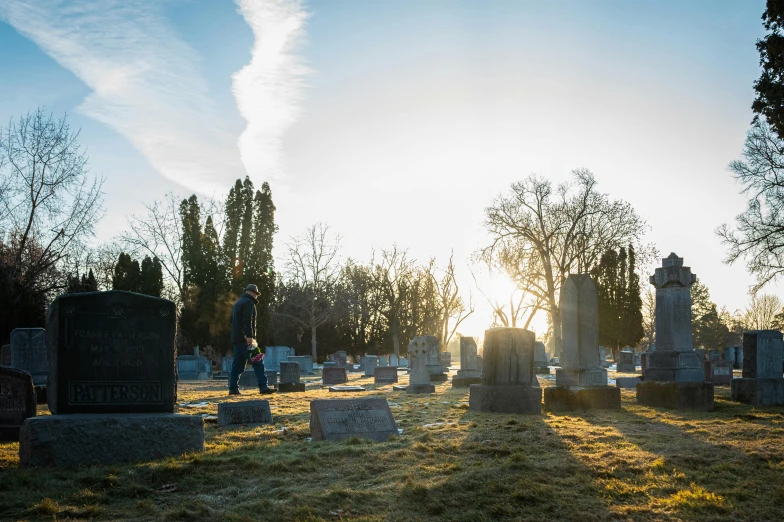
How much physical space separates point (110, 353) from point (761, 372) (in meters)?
12.1

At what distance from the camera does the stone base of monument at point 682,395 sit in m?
11.4

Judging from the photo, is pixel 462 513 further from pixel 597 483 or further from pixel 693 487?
pixel 693 487

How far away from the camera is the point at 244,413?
349 inches

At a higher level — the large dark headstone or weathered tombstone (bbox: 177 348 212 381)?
the large dark headstone

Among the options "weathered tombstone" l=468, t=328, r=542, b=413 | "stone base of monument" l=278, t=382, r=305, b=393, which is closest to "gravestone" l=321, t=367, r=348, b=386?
"stone base of monument" l=278, t=382, r=305, b=393

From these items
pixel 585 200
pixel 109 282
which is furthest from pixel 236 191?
pixel 585 200

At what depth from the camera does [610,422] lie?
365 inches

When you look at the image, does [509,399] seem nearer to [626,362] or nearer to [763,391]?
[763,391]

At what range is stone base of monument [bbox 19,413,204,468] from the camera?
5840 millimetres

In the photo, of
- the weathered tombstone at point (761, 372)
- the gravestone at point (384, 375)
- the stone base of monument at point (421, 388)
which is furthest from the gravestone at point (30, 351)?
the weathered tombstone at point (761, 372)

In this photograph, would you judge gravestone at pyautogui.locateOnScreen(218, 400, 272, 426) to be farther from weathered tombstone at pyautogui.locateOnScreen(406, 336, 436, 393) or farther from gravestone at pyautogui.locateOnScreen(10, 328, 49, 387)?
gravestone at pyautogui.locateOnScreen(10, 328, 49, 387)

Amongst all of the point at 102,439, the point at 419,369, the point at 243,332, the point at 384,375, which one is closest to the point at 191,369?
the point at 384,375

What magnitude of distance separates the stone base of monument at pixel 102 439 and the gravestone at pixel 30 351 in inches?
377

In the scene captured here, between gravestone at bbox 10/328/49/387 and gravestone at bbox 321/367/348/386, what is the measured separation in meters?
8.15
